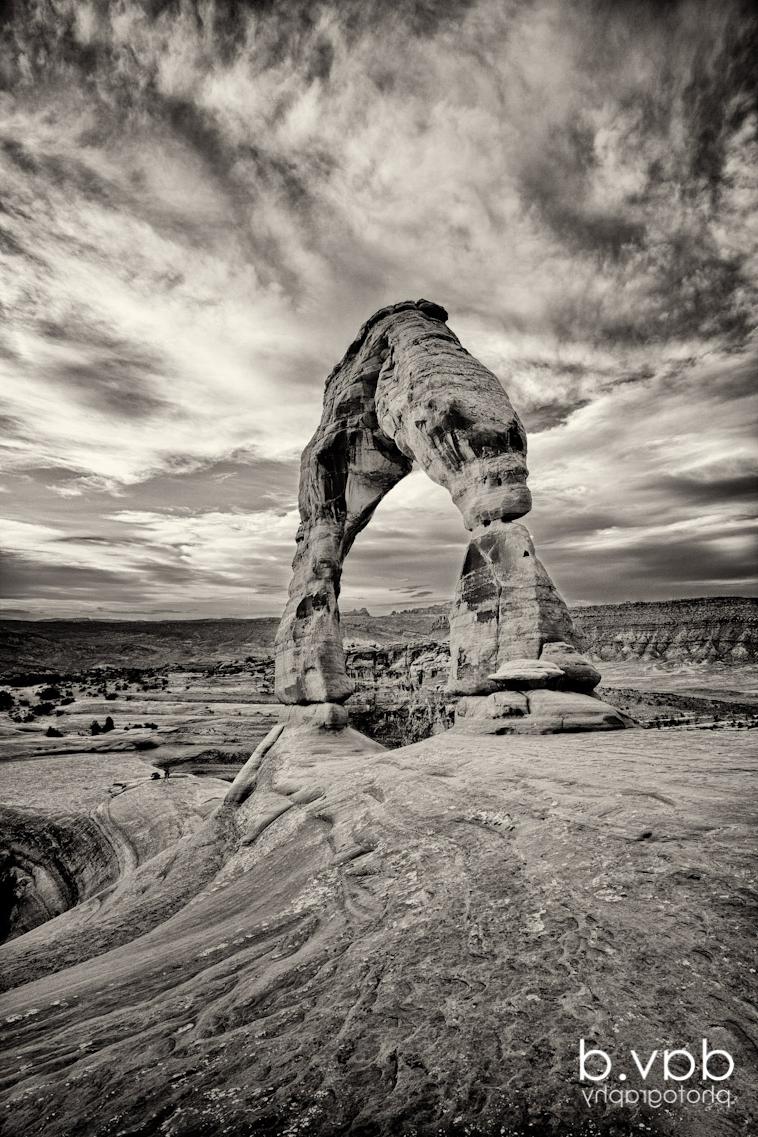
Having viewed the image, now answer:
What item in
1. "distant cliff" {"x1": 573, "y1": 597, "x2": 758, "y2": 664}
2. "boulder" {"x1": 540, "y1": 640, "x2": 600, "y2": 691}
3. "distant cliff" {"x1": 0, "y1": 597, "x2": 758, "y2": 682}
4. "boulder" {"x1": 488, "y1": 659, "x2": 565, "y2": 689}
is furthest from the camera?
"distant cliff" {"x1": 0, "y1": 597, "x2": 758, "y2": 682}

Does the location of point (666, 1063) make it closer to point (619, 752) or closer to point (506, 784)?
point (506, 784)

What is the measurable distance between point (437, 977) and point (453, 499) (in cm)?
934

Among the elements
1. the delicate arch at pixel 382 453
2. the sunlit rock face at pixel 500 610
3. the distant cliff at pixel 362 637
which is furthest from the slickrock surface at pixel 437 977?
the distant cliff at pixel 362 637

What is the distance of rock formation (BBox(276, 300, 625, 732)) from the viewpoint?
910 cm

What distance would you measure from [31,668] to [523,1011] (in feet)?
227

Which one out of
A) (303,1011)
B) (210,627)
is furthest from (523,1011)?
(210,627)

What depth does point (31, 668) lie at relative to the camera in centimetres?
5875

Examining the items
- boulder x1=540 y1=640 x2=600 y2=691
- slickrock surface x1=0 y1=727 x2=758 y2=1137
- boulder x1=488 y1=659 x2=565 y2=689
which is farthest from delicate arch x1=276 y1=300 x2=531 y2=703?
slickrock surface x1=0 y1=727 x2=758 y2=1137

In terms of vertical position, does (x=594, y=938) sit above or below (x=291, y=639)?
below

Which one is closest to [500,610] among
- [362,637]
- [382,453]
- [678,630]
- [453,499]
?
[453,499]

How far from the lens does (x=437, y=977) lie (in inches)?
107

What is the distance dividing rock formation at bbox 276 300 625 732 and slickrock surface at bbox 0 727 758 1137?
11.6 feet

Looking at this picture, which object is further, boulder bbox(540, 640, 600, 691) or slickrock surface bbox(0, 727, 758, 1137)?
boulder bbox(540, 640, 600, 691)

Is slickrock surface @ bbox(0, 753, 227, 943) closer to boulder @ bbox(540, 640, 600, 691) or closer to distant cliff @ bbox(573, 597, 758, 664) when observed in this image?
boulder @ bbox(540, 640, 600, 691)
